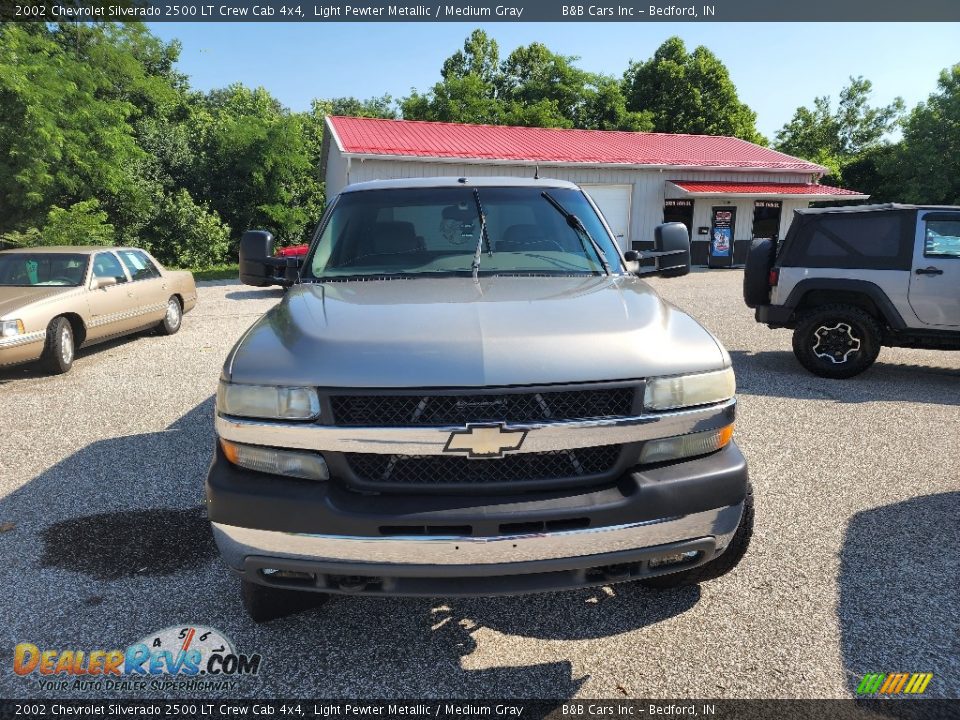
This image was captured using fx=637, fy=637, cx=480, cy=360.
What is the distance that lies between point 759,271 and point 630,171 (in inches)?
609

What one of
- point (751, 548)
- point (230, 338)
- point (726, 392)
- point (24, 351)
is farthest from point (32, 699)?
point (230, 338)

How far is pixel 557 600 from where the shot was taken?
9.59 feet

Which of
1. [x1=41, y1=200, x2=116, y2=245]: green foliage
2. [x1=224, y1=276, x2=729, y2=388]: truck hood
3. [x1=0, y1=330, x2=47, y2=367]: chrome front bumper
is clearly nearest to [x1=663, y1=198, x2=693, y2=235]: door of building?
[x1=41, y1=200, x2=116, y2=245]: green foliage

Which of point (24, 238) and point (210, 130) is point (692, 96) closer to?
point (210, 130)

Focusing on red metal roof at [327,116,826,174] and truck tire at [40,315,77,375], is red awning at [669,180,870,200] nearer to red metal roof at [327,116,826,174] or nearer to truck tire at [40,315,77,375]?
red metal roof at [327,116,826,174]

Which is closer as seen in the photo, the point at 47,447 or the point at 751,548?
the point at 751,548

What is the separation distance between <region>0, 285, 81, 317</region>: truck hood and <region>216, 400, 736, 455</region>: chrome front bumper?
20.6 feet

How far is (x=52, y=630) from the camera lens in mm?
2725

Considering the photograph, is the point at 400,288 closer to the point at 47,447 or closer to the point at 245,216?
the point at 47,447

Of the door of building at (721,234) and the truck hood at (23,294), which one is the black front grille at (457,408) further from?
the door of building at (721,234)

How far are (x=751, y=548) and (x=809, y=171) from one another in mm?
24743

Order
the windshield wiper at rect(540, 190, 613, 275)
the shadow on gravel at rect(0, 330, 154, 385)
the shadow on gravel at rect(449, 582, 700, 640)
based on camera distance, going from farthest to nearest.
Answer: the shadow on gravel at rect(0, 330, 154, 385)
the windshield wiper at rect(540, 190, 613, 275)
the shadow on gravel at rect(449, 582, 700, 640)

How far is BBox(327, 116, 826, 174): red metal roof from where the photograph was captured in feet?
65.7

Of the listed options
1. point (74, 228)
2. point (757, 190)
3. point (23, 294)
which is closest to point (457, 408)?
point (23, 294)
